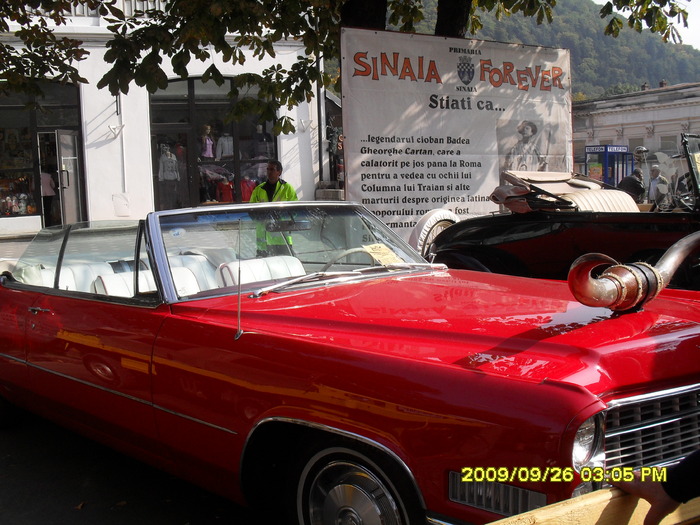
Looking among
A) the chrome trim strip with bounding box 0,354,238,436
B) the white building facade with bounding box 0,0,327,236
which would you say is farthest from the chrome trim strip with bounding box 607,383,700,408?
the white building facade with bounding box 0,0,327,236

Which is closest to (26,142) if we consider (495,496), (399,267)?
(399,267)

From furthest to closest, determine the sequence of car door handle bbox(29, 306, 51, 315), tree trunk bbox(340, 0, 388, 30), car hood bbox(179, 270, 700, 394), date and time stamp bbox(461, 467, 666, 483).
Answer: tree trunk bbox(340, 0, 388, 30)
car door handle bbox(29, 306, 51, 315)
car hood bbox(179, 270, 700, 394)
date and time stamp bbox(461, 467, 666, 483)

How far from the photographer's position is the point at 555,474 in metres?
2.02

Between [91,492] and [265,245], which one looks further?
[91,492]

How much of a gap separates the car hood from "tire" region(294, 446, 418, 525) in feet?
1.28

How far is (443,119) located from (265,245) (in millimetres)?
4229

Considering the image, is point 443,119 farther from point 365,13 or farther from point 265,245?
point 265,245

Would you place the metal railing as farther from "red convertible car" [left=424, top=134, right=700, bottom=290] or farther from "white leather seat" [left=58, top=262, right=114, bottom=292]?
"white leather seat" [left=58, top=262, right=114, bottom=292]

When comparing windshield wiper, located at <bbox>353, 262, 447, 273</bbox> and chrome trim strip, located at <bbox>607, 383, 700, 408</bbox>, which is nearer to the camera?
chrome trim strip, located at <bbox>607, 383, 700, 408</bbox>

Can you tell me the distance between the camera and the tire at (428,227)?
6914mm

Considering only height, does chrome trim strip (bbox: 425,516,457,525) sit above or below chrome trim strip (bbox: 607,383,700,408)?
below

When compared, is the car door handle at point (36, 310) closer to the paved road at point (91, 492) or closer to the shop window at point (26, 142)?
the paved road at point (91, 492)

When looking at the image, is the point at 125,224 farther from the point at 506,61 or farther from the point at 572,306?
the point at 506,61

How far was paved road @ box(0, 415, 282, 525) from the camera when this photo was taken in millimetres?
3588
